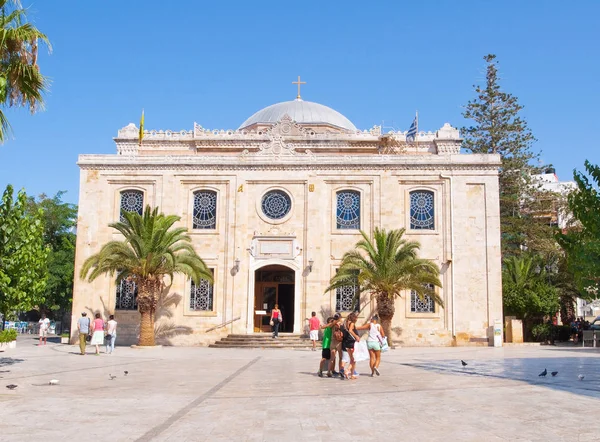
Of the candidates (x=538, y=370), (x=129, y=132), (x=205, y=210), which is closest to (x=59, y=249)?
(x=129, y=132)

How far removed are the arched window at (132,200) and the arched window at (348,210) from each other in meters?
8.71

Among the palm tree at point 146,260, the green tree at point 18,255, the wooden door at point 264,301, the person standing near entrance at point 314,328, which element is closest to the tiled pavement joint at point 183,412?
the green tree at point 18,255

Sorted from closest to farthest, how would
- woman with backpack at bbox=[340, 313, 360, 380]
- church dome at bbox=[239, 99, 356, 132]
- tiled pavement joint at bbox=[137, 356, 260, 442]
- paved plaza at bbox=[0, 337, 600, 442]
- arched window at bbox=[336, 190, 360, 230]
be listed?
tiled pavement joint at bbox=[137, 356, 260, 442] < paved plaza at bbox=[0, 337, 600, 442] < woman with backpack at bbox=[340, 313, 360, 380] < arched window at bbox=[336, 190, 360, 230] < church dome at bbox=[239, 99, 356, 132]

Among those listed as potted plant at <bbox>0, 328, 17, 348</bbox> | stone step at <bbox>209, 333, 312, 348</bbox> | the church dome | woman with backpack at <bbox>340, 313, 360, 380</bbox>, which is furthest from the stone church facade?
woman with backpack at <bbox>340, 313, 360, 380</bbox>

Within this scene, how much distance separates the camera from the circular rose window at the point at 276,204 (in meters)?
27.5

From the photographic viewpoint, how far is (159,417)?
8.70m

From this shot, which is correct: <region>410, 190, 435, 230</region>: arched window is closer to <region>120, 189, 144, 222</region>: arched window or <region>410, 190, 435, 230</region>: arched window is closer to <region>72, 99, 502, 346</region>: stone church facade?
<region>72, 99, 502, 346</region>: stone church facade

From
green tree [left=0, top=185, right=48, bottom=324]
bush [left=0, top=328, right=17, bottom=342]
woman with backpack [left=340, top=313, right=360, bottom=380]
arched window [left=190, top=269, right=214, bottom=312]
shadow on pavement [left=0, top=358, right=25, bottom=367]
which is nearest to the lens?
green tree [left=0, top=185, right=48, bottom=324]

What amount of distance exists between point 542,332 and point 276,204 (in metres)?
13.2

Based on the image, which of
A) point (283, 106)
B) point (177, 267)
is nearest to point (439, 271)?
point (177, 267)

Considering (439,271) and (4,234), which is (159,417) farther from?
(439,271)

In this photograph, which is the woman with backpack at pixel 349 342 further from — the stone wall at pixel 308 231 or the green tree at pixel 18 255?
the stone wall at pixel 308 231

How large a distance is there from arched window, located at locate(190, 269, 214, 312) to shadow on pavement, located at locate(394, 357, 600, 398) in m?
11.6

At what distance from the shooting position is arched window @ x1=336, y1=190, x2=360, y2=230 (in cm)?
2738
